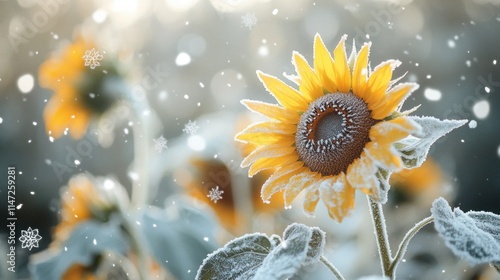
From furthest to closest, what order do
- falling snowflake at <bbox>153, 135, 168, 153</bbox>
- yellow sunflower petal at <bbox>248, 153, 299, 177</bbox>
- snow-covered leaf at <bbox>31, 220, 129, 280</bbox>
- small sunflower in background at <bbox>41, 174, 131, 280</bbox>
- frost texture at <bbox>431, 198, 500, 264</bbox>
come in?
falling snowflake at <bbox>153, 135, 168, 153</bbox> < small sunflower in background at <bbox>41, 174, 131, 280</bbox> < snow-covered leaf at <bbox>31, 220, 129, 280</bbox> < yellow sunflower petal at <bbox>248, 153, 299, 177</bbox> < frost texture at <bbox>431, 198, 500, 264</bbox>

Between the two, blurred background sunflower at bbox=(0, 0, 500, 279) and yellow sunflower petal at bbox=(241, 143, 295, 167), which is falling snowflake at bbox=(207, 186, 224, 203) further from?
yellow sunflower petal at bbox=(241, 143, 295, 167)

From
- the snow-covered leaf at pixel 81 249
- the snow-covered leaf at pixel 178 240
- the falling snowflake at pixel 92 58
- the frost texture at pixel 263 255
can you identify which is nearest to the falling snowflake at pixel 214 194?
the snow-covered leaf at pixel 178 240

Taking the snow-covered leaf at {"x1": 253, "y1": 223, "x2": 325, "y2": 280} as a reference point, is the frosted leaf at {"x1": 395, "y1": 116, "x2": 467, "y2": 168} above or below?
above

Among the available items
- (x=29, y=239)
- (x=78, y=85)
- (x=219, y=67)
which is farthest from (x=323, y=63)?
(x=219, y=67)

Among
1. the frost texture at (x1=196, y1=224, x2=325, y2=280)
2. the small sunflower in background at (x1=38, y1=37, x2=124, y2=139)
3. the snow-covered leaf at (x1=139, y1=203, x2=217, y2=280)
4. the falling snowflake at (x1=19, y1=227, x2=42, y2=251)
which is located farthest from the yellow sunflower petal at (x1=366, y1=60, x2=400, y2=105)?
the falling snowflake at (x1=19, y1=227, x2=42, y2=251)

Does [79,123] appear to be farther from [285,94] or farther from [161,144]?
[285,94]

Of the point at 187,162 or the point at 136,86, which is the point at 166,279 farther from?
the point at 136,86

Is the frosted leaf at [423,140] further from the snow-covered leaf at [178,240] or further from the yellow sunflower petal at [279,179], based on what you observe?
the snow-covered leaf at [178,240]
